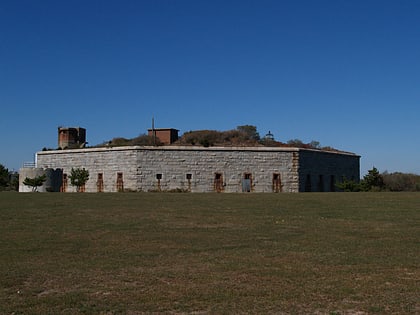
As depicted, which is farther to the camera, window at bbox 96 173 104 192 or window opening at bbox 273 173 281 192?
window at bbox 96 173 104 192

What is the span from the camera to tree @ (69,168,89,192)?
38781mm

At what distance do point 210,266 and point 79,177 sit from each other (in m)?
32.6

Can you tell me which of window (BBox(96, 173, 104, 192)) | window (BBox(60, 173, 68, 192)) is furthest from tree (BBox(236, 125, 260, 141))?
window (BBox(60, 173, 68, 192))

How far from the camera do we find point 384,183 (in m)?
42.2

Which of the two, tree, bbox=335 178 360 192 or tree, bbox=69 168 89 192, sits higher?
tree, bbox=69 168 89 192

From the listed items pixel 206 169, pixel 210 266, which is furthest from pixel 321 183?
pixel 210 266

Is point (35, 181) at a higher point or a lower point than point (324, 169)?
lower

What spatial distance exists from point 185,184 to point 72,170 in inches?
347

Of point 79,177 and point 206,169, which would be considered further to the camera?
point 79,177

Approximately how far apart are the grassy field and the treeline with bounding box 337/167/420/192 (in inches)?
968

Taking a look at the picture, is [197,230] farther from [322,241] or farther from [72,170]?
[72,170]

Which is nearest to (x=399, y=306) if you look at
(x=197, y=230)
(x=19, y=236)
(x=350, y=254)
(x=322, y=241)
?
(x=350, y=254)

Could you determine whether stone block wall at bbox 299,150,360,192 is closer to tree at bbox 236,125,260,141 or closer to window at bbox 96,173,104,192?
tree at bbox 236,125,260,141

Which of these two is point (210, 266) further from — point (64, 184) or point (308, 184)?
point (64, 184)
